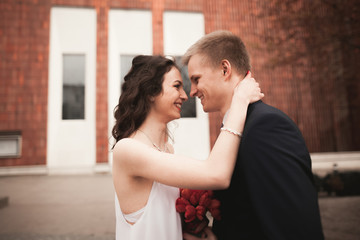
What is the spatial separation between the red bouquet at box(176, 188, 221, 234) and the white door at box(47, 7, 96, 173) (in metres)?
8.90

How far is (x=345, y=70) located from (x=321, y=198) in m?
4.60

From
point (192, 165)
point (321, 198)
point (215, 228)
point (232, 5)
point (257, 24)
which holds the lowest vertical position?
point (321, 198)

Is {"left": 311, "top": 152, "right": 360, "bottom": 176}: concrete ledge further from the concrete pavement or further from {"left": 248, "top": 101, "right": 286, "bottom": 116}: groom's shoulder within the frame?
{"left": 248, "top": 101, "right": 286, "bottom": 116}: groom's shoulder

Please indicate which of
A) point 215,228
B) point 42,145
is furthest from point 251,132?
point 42,145

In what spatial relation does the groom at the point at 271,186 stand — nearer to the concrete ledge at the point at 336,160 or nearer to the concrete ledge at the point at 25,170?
the concrete ledge at the point at 25,170

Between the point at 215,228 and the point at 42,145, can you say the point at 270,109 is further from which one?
the point at 42,145

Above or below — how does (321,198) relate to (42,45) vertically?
below

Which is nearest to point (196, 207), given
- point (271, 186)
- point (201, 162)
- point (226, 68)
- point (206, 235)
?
point (206, 235)

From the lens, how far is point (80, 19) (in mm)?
10758

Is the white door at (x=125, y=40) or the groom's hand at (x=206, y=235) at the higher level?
the white door at (x=125, y=40)

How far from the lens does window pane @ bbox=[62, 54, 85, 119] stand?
10.4 metres

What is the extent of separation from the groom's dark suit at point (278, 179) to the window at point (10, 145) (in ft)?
35.2

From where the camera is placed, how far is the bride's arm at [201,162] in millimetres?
1558

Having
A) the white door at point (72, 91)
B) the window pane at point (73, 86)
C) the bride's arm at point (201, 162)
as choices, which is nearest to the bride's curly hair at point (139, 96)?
the bride's arm at point (201, 162)
